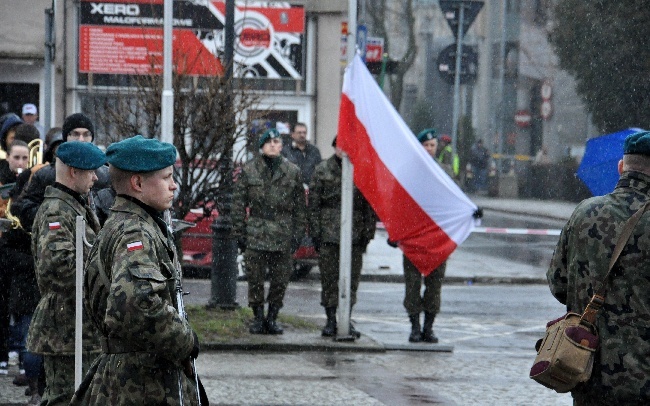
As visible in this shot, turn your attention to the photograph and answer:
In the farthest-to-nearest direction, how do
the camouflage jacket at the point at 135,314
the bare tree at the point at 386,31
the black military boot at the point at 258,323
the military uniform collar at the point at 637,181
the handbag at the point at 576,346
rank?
the bare tree at the point at 386,31 → the black military boot at the point at 258,323 → the military uniform collar at the point at 637,181 → the handbag at the point at 576,346 → the camouflage jacket at the point at 135,314

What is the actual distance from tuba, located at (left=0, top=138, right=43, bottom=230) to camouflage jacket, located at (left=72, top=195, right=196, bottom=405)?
3.49 metres

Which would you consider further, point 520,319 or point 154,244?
point 520,319

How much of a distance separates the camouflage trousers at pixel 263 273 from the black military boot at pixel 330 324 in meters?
0.50

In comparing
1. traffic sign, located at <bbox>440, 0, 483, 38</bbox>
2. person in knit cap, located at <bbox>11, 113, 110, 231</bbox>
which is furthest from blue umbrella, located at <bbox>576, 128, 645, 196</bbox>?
traffic sign, located at <bbox>440, 0, 483, 38</bbox>

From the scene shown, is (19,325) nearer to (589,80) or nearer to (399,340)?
(399,340)

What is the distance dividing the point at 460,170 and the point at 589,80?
9208mm

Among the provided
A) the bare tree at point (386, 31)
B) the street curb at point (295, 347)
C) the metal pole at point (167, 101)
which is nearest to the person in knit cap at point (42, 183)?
the metal pole at point (167, 101)

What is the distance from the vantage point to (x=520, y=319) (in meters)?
13.7

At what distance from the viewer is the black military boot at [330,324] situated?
37.4ft

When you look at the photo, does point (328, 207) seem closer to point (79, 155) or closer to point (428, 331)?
point (428, 331)

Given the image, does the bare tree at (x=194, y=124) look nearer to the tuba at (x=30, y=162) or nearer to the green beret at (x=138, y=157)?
the tuba at (x=30, y=162)

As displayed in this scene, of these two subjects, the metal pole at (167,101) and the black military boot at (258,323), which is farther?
the black military boot at (258,323)

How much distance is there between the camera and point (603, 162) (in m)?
6.45

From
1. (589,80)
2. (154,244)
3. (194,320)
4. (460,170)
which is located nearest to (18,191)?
(194,320)
